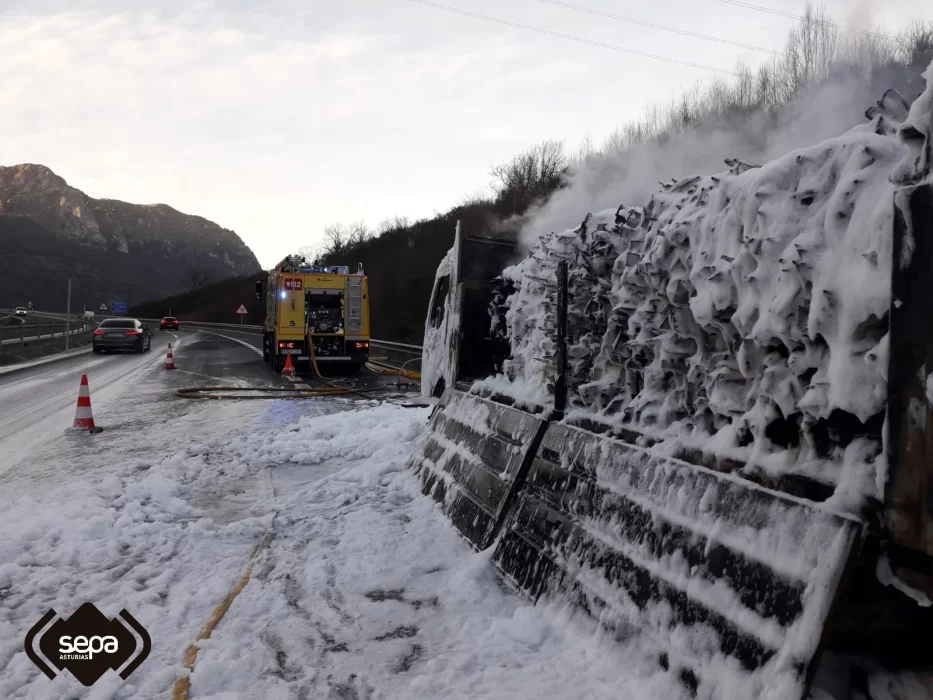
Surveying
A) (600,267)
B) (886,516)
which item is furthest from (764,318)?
(600,267)

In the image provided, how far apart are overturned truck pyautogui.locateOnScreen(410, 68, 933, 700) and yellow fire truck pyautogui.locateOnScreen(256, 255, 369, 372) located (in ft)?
52.1

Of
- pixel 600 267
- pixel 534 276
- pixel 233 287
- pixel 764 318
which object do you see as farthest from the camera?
pixel 233 287

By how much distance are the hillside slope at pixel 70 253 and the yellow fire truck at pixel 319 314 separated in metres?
100

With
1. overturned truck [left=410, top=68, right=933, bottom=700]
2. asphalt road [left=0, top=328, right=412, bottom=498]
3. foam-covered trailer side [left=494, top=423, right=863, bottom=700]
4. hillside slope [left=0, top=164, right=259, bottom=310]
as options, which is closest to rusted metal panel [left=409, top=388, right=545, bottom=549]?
overturned truck [left=410, top=68, right=933, bottom=700]

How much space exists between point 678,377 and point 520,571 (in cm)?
135

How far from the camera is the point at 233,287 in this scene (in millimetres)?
95500

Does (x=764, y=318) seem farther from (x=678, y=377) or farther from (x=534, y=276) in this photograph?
(x=534, y=276)

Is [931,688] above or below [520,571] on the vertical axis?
above

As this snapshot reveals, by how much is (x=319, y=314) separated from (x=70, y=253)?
163m

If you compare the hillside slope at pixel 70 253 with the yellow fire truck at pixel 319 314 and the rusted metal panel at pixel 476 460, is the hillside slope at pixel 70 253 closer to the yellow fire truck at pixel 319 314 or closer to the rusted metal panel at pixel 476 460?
the yellow fire truck at pixel 319 314

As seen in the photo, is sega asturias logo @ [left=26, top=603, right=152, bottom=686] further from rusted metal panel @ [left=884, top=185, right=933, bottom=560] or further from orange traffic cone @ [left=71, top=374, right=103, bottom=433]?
orange traffic cone @ [left=71, top=374, right=103, bottom=433]

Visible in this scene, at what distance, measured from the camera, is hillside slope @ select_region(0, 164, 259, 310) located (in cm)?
12900

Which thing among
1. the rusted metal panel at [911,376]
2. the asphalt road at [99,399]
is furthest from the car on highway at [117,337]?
the rusted metal panel at [911,376]

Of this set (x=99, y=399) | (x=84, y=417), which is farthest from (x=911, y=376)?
(x=99, y=399)
